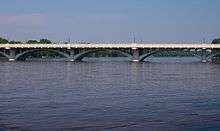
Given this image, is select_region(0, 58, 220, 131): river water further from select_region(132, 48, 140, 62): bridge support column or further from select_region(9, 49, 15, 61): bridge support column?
select_region(9, 49, 15, 61): bridge support column

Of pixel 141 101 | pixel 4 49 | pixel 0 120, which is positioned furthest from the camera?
pixel 4 49

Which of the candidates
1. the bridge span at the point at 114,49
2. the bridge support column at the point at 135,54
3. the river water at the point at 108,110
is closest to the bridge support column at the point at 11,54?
the bridge span at the point at 114,49

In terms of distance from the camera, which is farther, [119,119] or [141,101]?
[141,101]

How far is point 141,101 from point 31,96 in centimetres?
648

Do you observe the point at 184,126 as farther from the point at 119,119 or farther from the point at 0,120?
the point at 0,120

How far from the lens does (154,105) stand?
26438mm

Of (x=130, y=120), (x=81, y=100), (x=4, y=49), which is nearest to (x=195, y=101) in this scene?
(x=81, y=100)

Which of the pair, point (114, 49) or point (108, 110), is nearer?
point (108, 110)

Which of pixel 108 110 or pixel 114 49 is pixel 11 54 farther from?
pixel 108 110

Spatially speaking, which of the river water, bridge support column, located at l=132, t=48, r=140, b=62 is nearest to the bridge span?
bridge support column, located at l=132, t=48, r=140, b=62

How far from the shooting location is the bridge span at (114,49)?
10944 centimetres

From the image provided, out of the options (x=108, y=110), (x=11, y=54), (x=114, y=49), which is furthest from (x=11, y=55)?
(x=108, y=110)

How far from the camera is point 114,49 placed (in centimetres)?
11575

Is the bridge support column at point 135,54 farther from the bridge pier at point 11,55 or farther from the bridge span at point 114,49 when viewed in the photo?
the bridge pier at point 11,55
